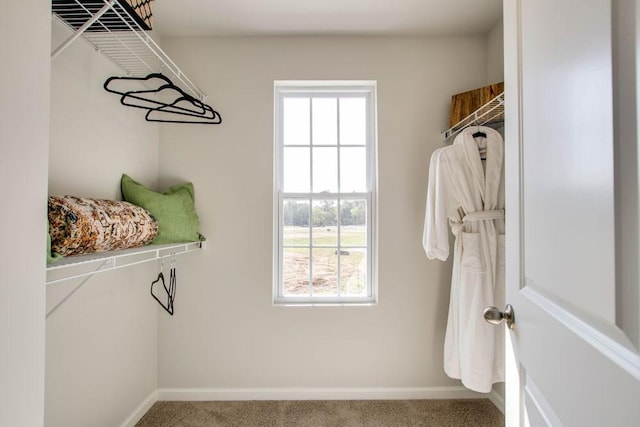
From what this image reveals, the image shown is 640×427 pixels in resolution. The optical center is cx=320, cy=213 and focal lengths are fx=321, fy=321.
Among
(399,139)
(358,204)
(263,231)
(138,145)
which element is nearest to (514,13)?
(399,139)

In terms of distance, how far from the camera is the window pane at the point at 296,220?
2.34m

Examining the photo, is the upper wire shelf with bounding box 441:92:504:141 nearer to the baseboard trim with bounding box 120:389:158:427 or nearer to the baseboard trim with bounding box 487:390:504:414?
the baseboard trim with bounding box 487:390:504:414

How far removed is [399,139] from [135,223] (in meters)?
1.67

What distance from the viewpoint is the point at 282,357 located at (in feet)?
7.17

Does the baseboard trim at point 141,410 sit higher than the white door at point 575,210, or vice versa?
the white door at point 575,210

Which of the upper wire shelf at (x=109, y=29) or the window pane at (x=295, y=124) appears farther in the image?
the window pane at (x=295, y=124)

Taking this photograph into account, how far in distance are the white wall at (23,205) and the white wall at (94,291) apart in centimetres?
88

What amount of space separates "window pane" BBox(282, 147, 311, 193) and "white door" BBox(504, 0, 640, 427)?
1600 millimetres

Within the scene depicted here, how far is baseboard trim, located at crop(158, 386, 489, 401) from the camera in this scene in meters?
2.15

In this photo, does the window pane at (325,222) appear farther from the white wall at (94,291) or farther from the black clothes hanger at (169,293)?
the white wall at (94,291)

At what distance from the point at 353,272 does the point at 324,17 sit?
171cm

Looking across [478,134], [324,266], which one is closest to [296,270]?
[324,266]

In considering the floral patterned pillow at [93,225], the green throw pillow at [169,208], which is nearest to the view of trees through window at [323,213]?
the green throw pillow at [169,208]

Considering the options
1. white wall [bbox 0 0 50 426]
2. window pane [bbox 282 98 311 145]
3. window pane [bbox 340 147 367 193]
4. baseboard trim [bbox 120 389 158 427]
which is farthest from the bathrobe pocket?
baseboard trim [bbox 120 389 158 427]
